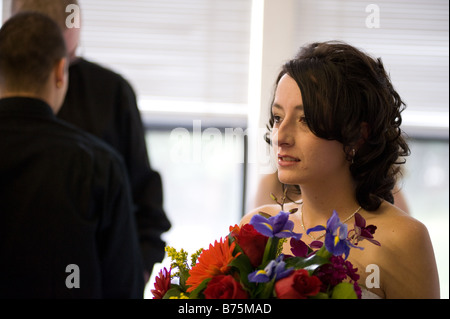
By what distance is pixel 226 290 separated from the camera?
86 centimetres

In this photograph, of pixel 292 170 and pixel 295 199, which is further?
pixel 295 199

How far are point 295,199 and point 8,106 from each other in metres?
0.69

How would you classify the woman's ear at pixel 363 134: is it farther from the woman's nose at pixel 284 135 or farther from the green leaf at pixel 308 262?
the green leaf at pixel 308 262

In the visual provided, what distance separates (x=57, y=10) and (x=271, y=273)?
1.36 metres

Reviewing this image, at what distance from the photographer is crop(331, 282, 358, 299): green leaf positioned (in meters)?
0.85

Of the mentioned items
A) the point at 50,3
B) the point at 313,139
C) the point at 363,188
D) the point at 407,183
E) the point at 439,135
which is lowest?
the point at 407,183

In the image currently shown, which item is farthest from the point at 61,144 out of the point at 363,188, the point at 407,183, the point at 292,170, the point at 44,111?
the point at 407,183

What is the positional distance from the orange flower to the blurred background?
6.66 ft

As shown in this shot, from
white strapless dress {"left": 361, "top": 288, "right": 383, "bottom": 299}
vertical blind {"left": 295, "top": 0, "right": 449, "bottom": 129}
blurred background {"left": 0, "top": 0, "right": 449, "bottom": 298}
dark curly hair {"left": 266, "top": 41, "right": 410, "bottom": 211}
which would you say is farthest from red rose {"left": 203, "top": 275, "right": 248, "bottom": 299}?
vertical blind {"left": 295, "top": 0, "right": 449, "bottom": 129}

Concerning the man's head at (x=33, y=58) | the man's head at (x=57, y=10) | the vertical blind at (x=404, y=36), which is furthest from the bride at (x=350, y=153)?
the vertical blind at (x=404, y=36)

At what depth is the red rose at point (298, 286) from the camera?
830 mm

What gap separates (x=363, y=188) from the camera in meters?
1.36
